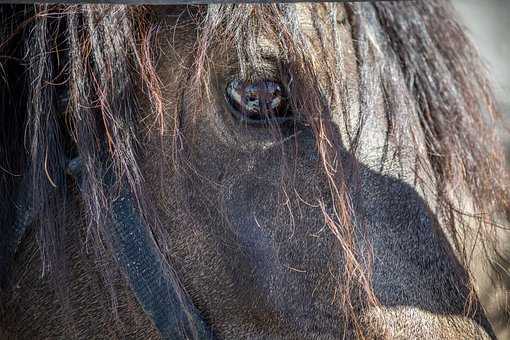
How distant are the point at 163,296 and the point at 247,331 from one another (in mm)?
180

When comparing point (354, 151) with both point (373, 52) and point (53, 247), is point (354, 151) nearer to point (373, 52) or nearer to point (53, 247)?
point (373, 52)

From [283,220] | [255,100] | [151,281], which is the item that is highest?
[255,100]

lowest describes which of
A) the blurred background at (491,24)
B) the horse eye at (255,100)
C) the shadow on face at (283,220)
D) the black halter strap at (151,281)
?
the black halter strap at (151,281)

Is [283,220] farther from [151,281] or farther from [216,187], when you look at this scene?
[151,281]

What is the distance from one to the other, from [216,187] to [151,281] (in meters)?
0.23

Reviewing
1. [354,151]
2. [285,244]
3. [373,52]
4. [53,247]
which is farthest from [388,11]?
[53,247]

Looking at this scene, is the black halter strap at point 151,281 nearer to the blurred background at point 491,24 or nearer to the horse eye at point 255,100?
the horse eye at point 255,100

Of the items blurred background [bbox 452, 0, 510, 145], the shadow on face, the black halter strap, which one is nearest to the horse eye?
the shadow on face

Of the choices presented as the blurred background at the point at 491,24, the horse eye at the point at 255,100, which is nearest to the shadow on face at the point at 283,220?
the horse eye at the point at 255,100

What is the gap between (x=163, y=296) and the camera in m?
1.28

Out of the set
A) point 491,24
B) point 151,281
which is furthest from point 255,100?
point 491,24

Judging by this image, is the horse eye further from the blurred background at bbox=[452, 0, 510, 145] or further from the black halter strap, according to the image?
the blurred background at bbox=[452, 0, 510, 145]

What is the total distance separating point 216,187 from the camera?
128 centimetres

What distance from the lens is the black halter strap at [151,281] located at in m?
1.27
